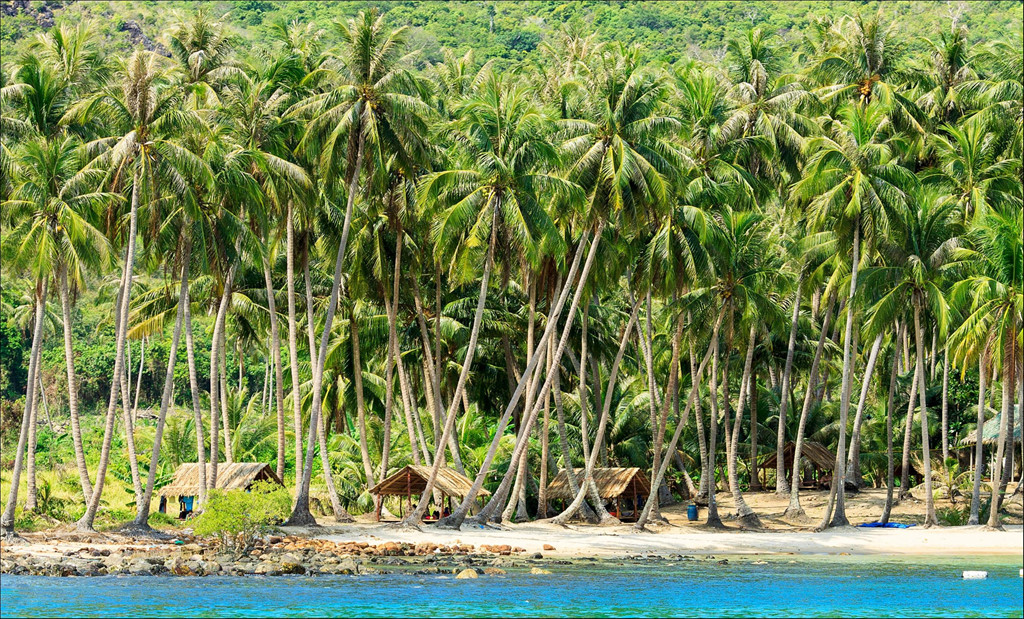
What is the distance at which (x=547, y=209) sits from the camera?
34.9 meters

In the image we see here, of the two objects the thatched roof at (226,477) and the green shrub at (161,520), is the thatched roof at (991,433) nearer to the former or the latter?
the thatched roof at (226,477)

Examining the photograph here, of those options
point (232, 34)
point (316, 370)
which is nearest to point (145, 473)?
point (316, 370)

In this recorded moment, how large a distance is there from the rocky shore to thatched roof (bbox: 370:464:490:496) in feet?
14.1

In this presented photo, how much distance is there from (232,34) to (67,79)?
5.30 metres

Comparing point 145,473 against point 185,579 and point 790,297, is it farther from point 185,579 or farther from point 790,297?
point 790,297

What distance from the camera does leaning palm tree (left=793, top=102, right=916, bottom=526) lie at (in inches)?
1378

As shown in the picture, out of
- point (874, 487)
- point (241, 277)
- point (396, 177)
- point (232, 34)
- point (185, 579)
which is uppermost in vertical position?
point (232, 34)

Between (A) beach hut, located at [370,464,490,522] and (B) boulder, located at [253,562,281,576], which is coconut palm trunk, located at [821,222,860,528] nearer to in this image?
(A) beach hut, located at [370,464,490,522]

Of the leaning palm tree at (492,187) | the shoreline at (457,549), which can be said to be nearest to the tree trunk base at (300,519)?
the shoreline at (457,549)

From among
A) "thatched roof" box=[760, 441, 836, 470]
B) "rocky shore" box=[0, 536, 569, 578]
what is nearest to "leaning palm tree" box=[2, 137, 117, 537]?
"rocky shore" box=[0, 536, 569, 578]

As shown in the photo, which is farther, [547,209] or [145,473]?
[145,473]

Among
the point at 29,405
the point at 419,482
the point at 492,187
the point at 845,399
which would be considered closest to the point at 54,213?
the point at 29,405

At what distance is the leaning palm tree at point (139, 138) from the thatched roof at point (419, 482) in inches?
353

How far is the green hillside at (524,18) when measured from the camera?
88625 mm
